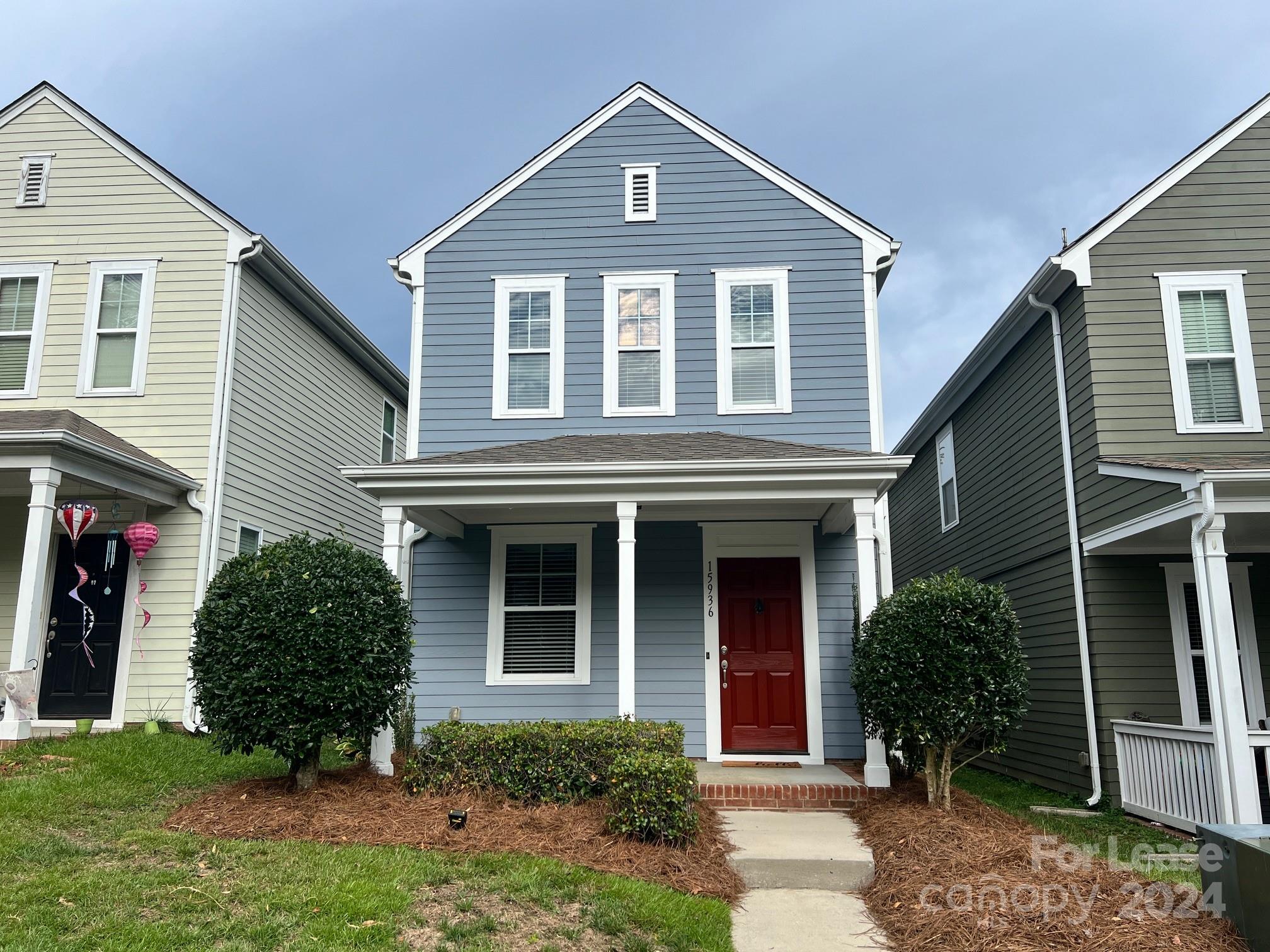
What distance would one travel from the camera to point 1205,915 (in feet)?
14.7

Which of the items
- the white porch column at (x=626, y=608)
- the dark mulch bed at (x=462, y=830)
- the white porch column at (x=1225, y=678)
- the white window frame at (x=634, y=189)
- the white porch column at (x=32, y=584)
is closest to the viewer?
the dark mulch bed at (x=462, y=830)

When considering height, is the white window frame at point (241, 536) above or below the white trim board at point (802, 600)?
above

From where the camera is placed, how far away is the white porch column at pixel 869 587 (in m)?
7.48

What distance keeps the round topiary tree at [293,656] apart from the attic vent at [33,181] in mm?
7160

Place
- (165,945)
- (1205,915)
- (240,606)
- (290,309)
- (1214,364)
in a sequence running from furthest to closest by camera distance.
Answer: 1. (290,309)
2. (1214,364)
3. (240,606)
4. (1205,915)
5. (165,945)

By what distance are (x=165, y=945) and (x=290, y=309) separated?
30.9 ft

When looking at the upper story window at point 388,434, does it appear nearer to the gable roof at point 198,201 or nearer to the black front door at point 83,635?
the gable roof at point 198,201

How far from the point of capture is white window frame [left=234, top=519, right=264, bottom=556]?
1036 centimetres

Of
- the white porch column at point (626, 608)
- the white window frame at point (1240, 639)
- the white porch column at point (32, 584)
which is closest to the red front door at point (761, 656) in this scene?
the white porch column at point (626, 608)

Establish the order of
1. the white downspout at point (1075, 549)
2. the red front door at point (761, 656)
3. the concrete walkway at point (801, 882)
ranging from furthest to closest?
the red front door at point (761, 656)
the white downspout at point (1075, 549)
the concrete walkway at point (801, 882)

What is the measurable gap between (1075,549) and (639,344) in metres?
5.20

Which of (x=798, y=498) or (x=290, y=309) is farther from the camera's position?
(x=290, y=309)

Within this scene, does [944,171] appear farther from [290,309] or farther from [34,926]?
[34,926]

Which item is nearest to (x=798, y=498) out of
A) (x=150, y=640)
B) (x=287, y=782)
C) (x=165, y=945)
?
(x=287, y=782)
